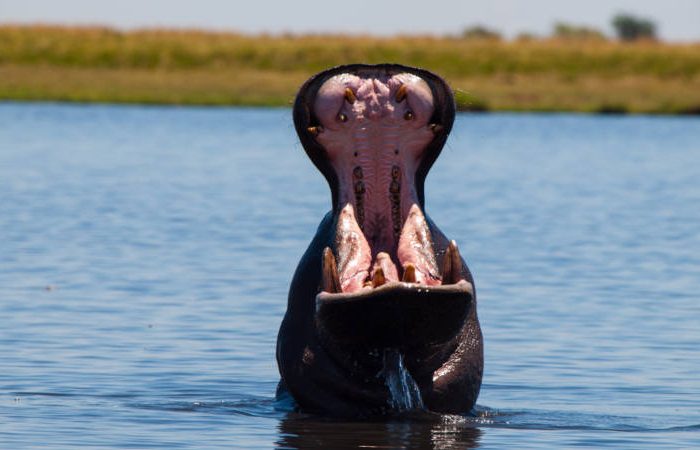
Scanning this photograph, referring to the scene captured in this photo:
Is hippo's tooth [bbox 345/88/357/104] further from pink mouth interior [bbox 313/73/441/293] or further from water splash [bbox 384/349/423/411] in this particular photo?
water splash [bbox 384/349/423/411]

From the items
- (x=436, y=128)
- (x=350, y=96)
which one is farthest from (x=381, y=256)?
(x=350, y=96)

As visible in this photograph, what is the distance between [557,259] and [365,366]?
32.2 feet

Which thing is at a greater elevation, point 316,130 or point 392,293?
point 316,130

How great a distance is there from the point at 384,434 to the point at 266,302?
5.43 metres

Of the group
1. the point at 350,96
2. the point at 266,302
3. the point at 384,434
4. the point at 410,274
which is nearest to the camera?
the point at 410,274

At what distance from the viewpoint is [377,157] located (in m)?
8.26

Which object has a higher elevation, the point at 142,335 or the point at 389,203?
the point at 389,203

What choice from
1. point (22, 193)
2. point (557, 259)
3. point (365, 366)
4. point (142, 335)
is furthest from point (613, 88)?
point (365, 366)

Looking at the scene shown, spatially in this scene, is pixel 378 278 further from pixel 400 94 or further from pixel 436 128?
pixel 400 94

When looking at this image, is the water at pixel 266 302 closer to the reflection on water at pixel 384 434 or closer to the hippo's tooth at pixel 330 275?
the reflection on water at pixel 384 434

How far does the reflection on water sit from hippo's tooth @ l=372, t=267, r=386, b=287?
109 cm

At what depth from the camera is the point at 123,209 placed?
75.3 ft

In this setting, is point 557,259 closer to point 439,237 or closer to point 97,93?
point 439,237

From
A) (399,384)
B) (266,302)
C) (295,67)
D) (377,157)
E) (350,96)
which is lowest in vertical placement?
(295,67)
